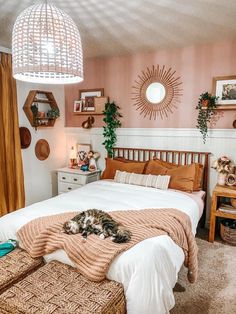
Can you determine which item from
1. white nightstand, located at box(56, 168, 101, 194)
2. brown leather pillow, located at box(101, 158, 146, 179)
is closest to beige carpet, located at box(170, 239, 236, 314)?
brown leather pillow, located at box(101, 158, 146, 179)

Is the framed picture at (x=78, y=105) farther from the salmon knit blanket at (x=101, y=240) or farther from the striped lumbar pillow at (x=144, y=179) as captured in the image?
the salmon knit blanket at (x=101, y=240)

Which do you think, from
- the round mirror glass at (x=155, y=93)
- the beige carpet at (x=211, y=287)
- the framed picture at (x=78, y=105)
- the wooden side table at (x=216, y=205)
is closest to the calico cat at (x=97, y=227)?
the beige carpet at (x=211, y=287)

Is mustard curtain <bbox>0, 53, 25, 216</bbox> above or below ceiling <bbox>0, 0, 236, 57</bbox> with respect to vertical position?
below

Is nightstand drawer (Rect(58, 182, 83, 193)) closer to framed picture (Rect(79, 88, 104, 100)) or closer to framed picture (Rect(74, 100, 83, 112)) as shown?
framed picture (Rect(74, 100, 83, 112))

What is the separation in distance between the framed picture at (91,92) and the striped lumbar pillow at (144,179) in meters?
1.36

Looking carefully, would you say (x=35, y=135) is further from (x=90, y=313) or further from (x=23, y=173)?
(x=90, y=313)

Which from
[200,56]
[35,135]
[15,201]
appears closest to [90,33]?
[200,56]

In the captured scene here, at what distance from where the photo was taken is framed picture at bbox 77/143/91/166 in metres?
4.12

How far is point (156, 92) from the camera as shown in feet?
11.7

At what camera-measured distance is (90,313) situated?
4.22ft

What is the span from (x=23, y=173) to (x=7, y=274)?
2.16m

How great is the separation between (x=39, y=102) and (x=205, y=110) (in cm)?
243

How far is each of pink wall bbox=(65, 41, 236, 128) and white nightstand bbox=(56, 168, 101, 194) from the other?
0.83 m

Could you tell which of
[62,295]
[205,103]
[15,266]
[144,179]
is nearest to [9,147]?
[144,179]
